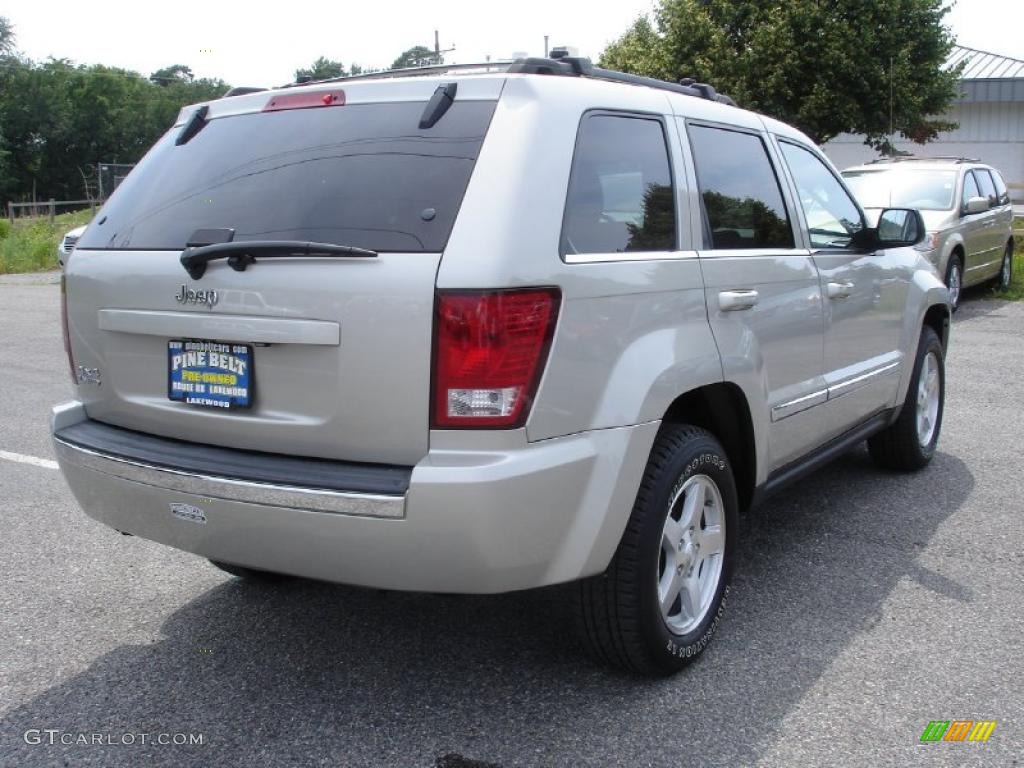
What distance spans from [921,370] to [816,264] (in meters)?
1.60

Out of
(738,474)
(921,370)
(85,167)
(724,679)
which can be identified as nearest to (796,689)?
(724,679)

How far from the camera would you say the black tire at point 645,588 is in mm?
3090

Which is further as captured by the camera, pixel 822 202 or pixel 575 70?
pixel 822 202

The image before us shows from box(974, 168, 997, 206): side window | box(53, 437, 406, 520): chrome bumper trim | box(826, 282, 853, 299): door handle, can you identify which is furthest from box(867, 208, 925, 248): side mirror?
box(974, 168, 997, 206): side window

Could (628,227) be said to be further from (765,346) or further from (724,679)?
(724,679)

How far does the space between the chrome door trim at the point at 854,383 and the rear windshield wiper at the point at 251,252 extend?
2.40 metres

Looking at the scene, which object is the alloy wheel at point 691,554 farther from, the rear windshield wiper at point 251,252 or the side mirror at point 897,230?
the side mirror at point 897,230

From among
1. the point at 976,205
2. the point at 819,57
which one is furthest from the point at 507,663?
the point at 819,57

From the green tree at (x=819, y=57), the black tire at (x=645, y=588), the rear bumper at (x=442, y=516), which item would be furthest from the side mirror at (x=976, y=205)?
the green tree at (x=819, y=57)

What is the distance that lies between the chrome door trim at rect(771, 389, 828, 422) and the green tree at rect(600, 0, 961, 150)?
63.9 ft

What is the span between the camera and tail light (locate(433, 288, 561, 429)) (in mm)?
2695

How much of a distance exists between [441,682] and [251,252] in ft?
4.84

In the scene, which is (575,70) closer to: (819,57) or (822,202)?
(822,202)

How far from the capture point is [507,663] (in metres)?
3.47
